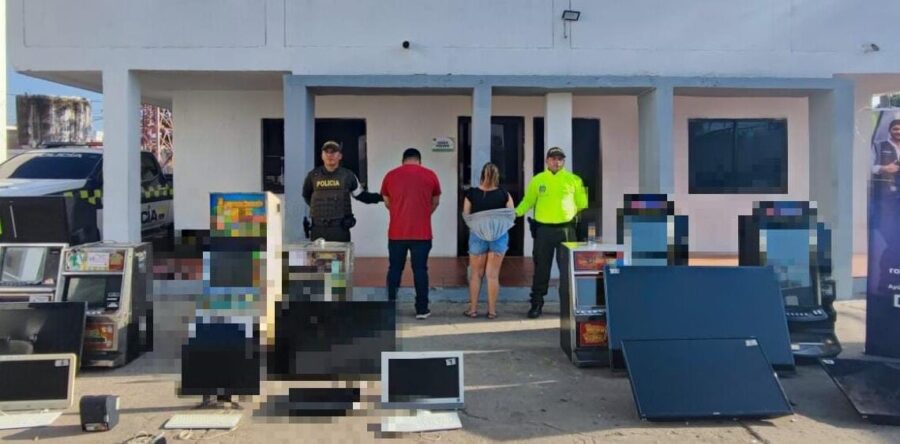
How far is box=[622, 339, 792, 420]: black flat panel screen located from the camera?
4.98 m

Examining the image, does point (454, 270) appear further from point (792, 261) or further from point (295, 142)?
point (792, 261)

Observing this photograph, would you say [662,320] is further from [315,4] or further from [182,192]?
[182,192]

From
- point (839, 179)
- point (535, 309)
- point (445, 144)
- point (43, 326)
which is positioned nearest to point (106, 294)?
point (43, 326)

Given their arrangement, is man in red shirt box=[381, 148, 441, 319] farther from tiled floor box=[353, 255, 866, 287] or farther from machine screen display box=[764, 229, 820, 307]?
machine screen display box=[764, 229, 820, 307]

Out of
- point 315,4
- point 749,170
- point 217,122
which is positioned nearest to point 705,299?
point 315,4

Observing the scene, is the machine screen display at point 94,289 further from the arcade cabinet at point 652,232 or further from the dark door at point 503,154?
the dark door at point 503,154

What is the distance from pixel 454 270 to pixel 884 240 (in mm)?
5456

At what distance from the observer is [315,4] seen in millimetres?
9078

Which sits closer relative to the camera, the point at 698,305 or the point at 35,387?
the point at 35,387

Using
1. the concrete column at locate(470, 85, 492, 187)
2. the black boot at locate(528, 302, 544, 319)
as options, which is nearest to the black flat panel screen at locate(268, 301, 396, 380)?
the black boot at locate(528, 302, 544, 319)

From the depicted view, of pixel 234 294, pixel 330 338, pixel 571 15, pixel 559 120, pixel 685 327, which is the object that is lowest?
pixel 685 327

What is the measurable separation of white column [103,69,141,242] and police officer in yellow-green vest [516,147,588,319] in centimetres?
488

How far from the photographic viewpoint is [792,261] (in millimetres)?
6707

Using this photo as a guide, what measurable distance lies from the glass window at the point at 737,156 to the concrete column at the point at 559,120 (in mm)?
3414
